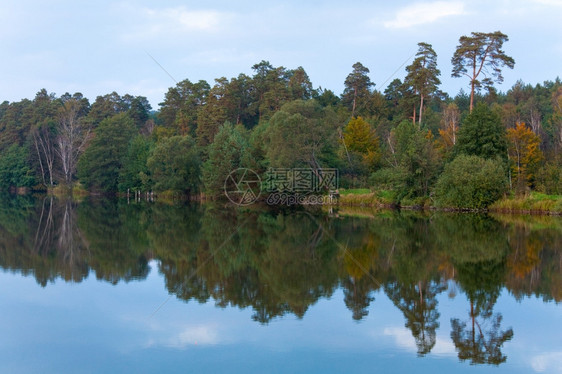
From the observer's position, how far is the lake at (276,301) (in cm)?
801

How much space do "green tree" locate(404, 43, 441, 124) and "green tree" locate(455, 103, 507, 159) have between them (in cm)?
1021

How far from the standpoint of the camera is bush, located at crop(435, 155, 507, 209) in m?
30.5

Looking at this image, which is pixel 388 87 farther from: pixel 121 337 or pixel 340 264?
pixel 121 337

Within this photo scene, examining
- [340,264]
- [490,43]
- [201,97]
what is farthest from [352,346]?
[201,97]

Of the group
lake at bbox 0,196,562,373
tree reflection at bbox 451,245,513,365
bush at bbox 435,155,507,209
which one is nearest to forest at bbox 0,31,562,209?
bush at bbox 435,155,507,209

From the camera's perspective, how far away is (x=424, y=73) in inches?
1766

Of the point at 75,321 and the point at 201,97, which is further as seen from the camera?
the point at 201,97

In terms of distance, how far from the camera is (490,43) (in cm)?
3766

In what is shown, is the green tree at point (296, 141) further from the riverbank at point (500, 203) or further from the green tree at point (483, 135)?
the green tree at point (483, 135)

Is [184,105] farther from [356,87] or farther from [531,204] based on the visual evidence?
[531,204]

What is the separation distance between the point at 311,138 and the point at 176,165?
16.0m

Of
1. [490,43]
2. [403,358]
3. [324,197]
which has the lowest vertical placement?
[403,358]

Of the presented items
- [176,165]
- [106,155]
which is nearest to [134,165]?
[106,155]

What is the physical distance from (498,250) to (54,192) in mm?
58072
